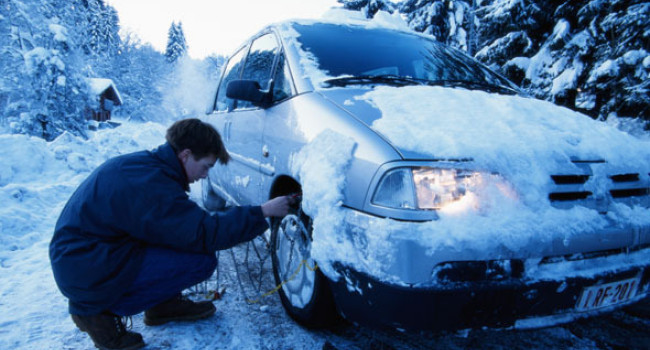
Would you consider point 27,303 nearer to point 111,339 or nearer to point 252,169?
point 111,339

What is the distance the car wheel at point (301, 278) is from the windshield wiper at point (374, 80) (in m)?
0.82

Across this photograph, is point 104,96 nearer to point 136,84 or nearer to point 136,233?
point 136,84

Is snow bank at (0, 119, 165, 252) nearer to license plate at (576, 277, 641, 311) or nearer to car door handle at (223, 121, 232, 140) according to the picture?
car door handle at (223, 121, 232, 140)

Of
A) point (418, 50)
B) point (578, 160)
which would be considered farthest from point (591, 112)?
point (578, 160)

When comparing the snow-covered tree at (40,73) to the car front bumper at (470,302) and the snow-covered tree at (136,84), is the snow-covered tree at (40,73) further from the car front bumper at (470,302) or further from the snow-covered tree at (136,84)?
the snow-covered tree at (136,84)

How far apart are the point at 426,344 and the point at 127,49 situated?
190ft

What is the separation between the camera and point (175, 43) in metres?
55.8

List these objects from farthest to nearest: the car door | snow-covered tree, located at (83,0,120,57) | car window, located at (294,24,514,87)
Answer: snow-covered tree, located at (83,0,120,57) < the car door < car window, located at (294,24,514,87)

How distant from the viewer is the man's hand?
1844mm

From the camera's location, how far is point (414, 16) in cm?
1672

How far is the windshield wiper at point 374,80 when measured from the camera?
7.12 ft

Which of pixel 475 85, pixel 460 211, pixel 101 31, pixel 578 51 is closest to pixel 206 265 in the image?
pixel 460 211

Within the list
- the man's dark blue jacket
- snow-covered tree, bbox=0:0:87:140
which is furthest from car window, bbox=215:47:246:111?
snow-covered tree, bbox=0:0:87:140

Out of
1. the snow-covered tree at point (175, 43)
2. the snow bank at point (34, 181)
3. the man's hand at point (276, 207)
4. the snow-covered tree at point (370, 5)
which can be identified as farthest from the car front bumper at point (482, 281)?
the snow-covered tree at point (175, 43)
